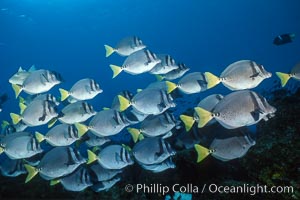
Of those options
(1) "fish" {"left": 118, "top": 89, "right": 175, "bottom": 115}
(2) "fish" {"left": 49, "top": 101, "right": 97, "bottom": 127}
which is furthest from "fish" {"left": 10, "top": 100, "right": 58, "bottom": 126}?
(1) "fish" {"left": 118, "top": 89, "right": 175, "bottom": 115}

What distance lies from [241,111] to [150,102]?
62.1 inches

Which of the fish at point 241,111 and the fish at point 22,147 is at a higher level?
the fish at point 241,111

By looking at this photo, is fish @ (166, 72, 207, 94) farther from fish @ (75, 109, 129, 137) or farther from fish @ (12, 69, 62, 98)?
fish @ (12, 69, 62, 98)

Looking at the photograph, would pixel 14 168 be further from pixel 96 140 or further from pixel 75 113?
pixel 75 113

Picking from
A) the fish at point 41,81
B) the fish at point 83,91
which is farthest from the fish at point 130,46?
the fish at point 41,81

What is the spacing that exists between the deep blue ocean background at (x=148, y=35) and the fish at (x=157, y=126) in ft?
134

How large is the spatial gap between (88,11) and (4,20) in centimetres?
1183

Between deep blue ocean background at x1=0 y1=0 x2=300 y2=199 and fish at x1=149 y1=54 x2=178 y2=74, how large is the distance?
39870 millimetres

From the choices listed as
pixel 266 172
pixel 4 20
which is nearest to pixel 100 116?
pixel 266 172

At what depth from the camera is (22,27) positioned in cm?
4525

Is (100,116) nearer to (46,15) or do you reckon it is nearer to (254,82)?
(254,82)

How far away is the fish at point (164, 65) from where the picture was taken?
18.0ft

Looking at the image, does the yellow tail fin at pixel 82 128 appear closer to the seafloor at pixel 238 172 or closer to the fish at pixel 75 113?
the fish at pixel 75 113

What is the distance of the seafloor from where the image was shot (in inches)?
203
